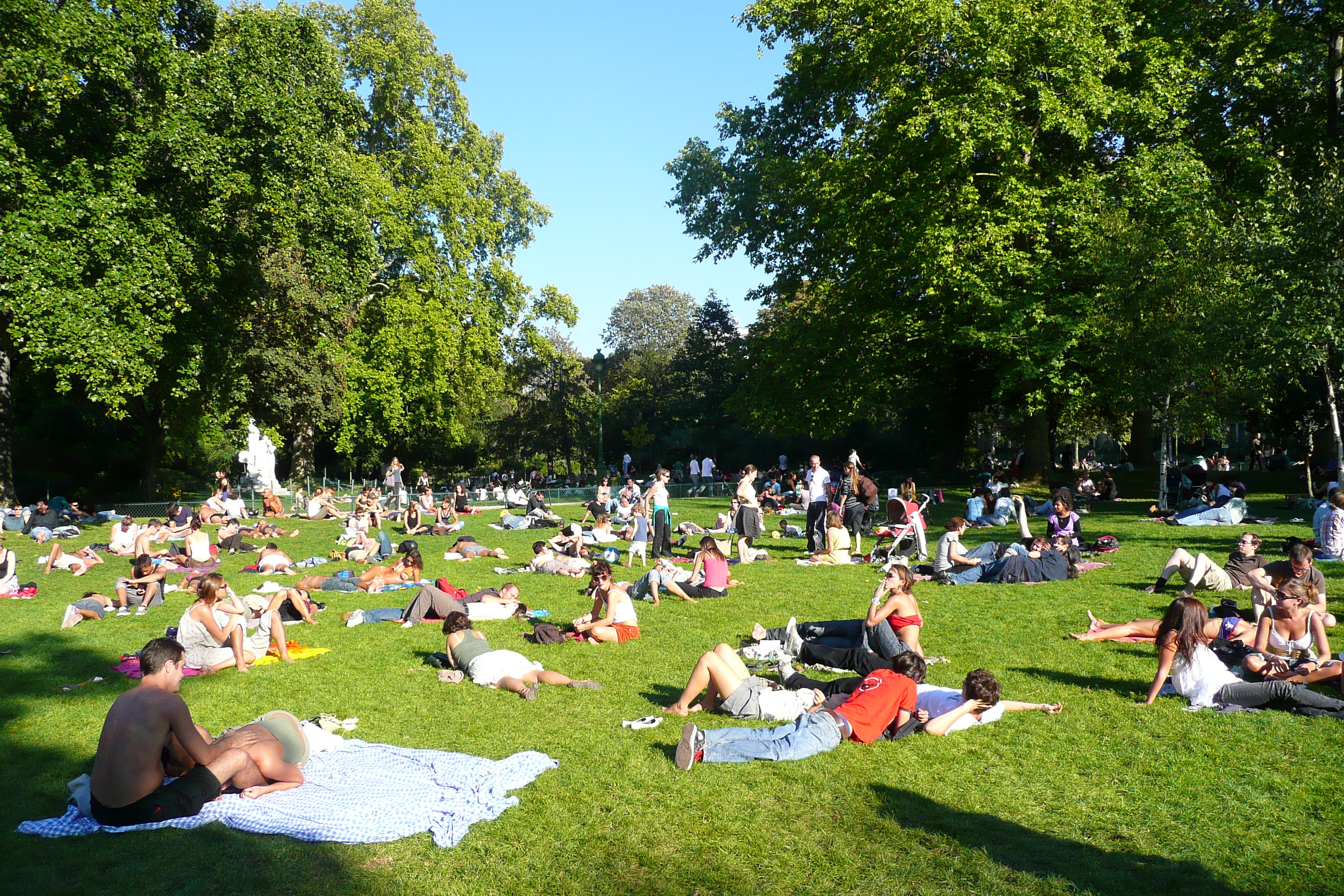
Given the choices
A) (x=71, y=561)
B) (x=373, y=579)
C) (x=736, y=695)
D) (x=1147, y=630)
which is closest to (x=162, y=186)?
(x=71, y=561)

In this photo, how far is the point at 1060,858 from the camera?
469 cm

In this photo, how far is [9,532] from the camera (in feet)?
68.1

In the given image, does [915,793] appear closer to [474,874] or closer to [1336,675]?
[474,874]

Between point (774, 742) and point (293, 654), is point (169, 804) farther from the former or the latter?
point (293, 654)

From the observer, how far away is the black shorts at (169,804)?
17.0ft

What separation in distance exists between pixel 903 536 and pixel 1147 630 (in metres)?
6.29

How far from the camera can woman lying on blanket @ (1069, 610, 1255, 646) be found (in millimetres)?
8594

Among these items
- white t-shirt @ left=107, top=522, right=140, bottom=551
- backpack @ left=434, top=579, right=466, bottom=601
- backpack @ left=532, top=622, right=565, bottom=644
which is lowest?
backpack @ left=532, top=622, right=565, bottom=644

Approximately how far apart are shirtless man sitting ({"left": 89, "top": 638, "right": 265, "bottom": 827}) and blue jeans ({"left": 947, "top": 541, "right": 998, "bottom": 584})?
9928mm

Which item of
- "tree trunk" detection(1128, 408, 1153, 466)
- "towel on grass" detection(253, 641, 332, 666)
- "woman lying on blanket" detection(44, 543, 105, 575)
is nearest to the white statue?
"woman lying on blanket" detection(44, 543, 105, 575)

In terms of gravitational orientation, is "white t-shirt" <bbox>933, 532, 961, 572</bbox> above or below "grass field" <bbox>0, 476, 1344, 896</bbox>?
above

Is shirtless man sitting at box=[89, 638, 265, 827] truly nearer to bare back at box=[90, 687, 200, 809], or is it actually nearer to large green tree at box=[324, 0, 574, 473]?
bare back at box=[90, 687, 200, 809]

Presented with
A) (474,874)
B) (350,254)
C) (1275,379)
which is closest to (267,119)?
(350,254)

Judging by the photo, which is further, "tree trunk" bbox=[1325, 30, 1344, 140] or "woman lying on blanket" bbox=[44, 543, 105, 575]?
"tree trunk" bbox=[1325, 30, 1344, 140]
